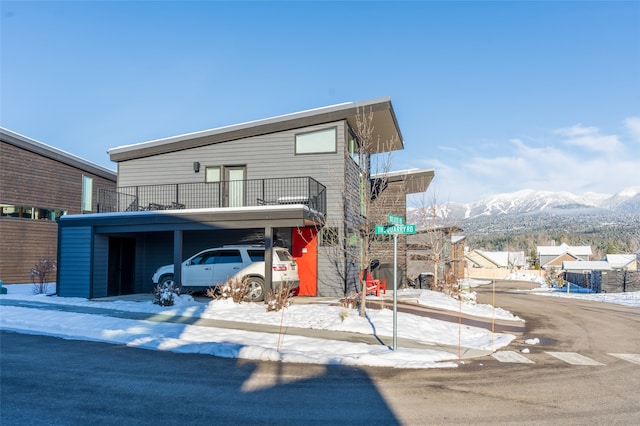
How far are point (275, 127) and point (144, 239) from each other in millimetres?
6925

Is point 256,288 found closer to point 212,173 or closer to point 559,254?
point 212,173

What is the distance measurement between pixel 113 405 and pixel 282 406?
198 centimetres

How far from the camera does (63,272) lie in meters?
17.2

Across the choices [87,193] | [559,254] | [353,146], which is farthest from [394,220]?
[559,254]

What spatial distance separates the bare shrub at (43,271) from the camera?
795 inches

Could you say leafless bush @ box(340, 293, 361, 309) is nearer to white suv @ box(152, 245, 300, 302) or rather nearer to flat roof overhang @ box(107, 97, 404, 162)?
white suv @ box(152, 245, 300, 302)

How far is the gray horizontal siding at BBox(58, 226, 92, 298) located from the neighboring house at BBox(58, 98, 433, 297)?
0.03 meters

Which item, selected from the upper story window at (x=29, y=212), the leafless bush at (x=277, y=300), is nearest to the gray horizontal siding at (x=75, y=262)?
the leafless bush at (x=277, y=300)

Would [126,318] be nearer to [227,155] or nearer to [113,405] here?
[113,405]

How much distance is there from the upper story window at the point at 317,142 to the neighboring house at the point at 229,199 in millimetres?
37

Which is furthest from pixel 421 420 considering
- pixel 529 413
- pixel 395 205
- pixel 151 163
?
pixel 151 163

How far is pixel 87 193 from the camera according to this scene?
2673 centimetres

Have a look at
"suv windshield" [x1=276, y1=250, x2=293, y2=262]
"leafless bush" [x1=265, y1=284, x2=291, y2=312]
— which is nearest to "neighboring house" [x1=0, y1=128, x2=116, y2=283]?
"suv windshield" [x1=276, y1=250, x2=293, y2=262]

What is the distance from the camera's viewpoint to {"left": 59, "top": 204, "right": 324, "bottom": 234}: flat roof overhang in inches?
605
